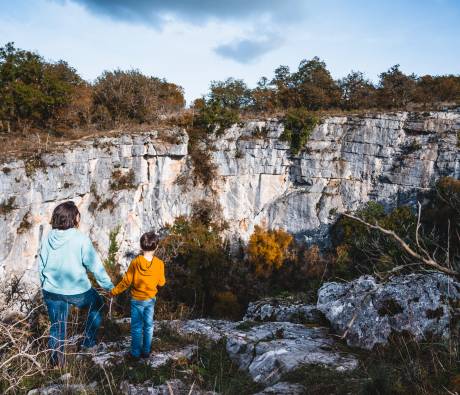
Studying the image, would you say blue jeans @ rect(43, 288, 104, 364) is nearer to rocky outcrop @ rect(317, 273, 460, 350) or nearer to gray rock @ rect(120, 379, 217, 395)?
gray rock @ rect(120, 379, 217, 395)

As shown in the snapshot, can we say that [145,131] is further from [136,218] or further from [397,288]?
[397,288]

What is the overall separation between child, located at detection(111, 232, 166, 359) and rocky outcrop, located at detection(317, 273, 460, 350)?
185 centimetres

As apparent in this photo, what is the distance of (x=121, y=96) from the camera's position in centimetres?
1864

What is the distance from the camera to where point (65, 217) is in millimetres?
2945

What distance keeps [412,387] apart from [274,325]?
2284 mm

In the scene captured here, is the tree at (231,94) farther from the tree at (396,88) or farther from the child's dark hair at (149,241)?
the child's dark hair at (149,241)

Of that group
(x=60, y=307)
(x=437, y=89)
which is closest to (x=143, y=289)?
(x=60, y=307)

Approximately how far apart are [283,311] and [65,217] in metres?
3.72

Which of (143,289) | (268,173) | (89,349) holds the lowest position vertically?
(89,349)

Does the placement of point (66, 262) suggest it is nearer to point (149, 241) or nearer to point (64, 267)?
point (64, 267)

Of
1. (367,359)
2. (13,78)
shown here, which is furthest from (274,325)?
(13,78)

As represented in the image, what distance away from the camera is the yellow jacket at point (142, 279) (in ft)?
10.1

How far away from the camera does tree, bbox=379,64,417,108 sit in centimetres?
2195

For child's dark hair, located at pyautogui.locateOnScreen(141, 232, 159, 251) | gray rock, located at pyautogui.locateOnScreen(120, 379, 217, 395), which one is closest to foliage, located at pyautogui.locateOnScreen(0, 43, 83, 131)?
child's dark hair, located at pyautogui.locateOnScreen(141, 232, 159, 251)
